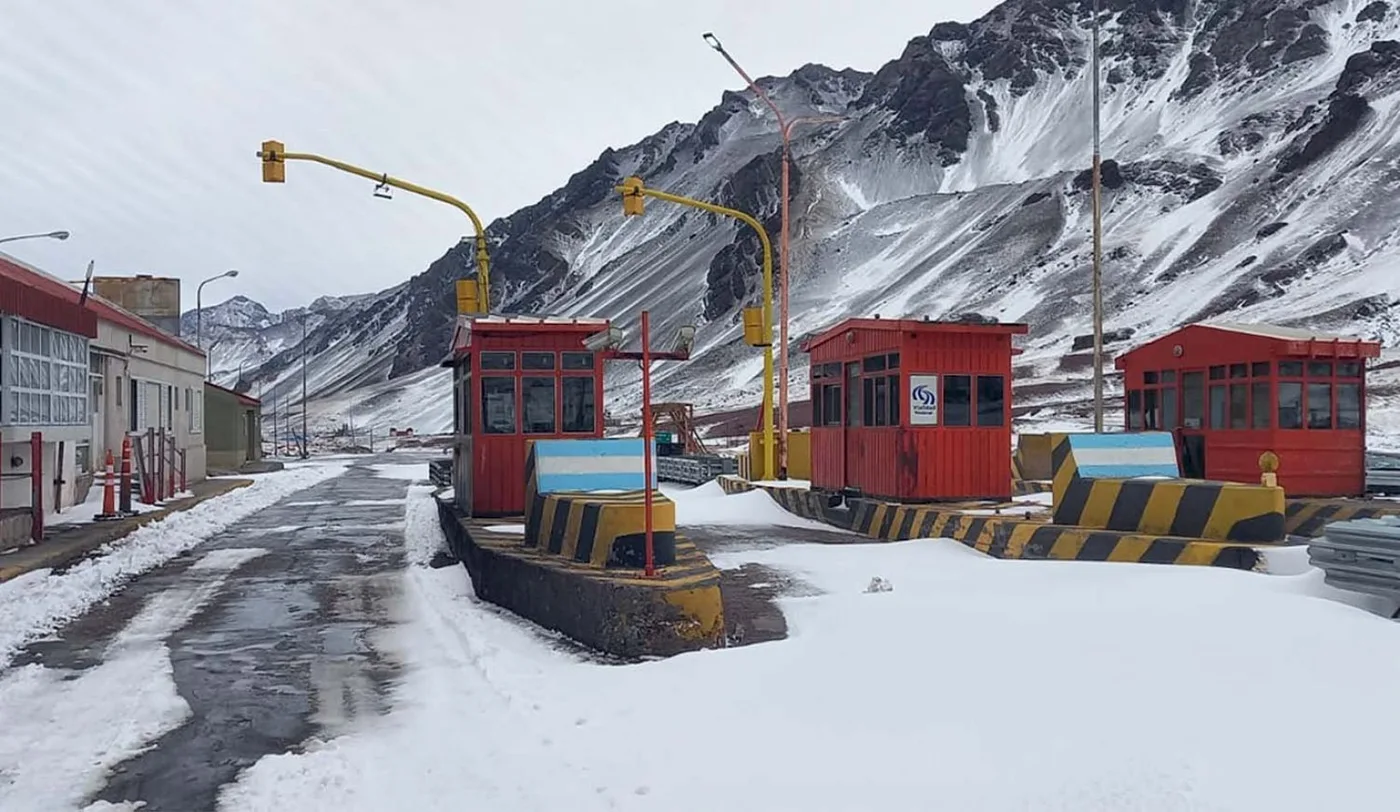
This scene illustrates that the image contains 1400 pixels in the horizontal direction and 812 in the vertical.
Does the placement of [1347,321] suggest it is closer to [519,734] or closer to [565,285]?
[519,734]

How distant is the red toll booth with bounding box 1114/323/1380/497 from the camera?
14.0 metres

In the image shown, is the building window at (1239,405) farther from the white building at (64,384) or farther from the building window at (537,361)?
the white building at (64,384)

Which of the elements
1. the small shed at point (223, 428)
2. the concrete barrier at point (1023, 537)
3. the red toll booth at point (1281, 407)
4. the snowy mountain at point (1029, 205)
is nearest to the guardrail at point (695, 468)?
the concrete barrier at point (1023, 537)

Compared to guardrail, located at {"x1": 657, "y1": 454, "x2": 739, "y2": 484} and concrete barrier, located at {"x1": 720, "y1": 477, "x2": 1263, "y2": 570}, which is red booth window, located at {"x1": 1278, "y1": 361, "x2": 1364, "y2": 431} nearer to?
concrete barrier, located at {"x1": 720, "y1": 477, "x2": 1263, "y2": 570}

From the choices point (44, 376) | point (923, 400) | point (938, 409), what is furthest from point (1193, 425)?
point (44, 376)

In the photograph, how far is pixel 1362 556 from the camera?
7.30 metres

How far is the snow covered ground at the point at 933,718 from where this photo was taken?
16.0 feet

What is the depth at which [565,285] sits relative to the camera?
150 meters

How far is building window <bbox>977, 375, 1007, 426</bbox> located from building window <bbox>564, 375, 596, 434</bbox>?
510 cm

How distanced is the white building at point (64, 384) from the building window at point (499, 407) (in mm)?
5430

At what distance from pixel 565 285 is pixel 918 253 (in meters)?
62.1

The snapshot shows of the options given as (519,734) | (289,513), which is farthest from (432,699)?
(289,513)

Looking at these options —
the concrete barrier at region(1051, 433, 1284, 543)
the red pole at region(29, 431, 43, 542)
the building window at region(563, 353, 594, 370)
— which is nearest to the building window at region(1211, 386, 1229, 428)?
the concrete barrier at region(1051, 433, 1284, 543)

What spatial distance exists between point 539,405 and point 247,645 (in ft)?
18.4
